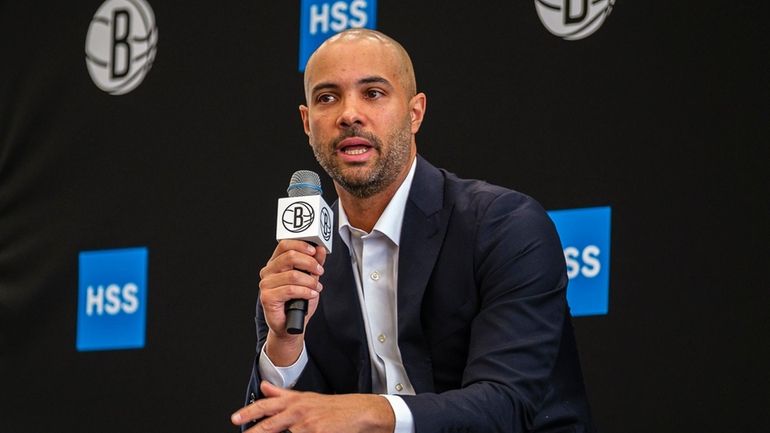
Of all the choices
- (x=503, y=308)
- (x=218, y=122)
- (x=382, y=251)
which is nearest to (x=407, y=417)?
(x=503, y=308)

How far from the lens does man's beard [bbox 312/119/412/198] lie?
8.26ft

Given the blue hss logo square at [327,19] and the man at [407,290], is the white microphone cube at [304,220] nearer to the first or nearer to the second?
the man at [407,290]

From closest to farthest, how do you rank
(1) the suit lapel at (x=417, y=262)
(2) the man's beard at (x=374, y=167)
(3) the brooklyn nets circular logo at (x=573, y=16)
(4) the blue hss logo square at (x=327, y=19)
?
(1) the suit lapel at (x=417, y=262)
(2) the man's beard at (x=374, y=167)
(3) the brooklyn nets circular logo at (x=573, y=16)
(4) the blue hss logo square at (x=327, y=19)

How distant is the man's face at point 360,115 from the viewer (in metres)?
2.52

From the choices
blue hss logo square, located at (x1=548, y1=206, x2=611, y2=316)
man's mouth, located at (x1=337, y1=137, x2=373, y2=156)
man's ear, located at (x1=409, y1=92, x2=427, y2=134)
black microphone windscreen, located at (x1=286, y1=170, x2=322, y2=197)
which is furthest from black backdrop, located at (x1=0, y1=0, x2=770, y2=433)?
black microphone windscreen, located at (x1=286, y1=170, x2=322, y2=197)

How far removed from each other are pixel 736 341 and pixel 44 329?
226 centimetres

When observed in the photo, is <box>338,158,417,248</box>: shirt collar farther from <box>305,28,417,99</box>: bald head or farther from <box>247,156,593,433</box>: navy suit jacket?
<box>305,28,417,99</box>: bald head

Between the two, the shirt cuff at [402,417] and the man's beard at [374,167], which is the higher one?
the man's beard at [374,167]

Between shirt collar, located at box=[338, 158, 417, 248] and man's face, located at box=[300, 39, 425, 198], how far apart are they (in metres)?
0.02

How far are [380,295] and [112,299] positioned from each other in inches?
63.5

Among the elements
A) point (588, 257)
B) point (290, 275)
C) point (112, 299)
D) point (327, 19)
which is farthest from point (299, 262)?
point (112, 299)

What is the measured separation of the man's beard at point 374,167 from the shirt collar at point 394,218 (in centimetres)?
4

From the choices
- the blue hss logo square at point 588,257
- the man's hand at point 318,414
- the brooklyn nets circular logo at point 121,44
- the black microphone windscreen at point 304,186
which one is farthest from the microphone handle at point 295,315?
the brooklyn nets circular logo at point 121,44

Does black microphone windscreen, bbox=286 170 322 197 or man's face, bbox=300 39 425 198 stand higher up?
man's face, bbox=300 39 425 198
